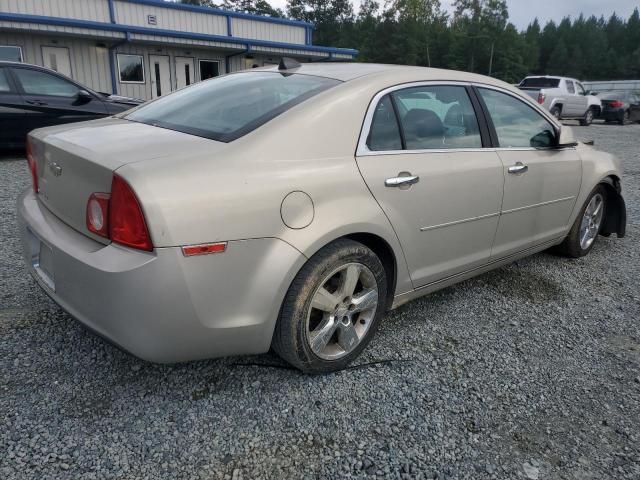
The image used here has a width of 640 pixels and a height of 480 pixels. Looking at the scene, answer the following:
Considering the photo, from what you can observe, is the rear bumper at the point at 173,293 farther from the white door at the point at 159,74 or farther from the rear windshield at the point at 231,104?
the white door at the point at 159,74

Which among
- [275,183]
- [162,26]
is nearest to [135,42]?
[162,26]

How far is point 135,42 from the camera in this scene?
54.5 feet

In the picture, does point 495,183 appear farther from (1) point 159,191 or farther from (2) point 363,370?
(1) point 159,191

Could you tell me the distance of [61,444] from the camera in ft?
6.68

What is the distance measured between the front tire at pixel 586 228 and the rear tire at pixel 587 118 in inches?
757

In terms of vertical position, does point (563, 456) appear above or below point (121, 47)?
below

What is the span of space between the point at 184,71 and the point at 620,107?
61.3 feet

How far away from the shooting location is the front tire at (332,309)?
232 cm

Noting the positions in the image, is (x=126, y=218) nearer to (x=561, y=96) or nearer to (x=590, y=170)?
(x=590, y=170)

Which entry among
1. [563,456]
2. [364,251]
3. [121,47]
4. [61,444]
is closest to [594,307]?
[563,456]

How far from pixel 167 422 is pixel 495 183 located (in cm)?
235

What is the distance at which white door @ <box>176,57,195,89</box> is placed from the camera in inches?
734

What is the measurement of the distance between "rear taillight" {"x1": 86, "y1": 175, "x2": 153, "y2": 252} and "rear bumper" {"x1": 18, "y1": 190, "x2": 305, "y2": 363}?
0.16ft

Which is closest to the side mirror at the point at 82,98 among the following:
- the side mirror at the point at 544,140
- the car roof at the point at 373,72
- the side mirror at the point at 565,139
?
the car roof at the point at 373,72
